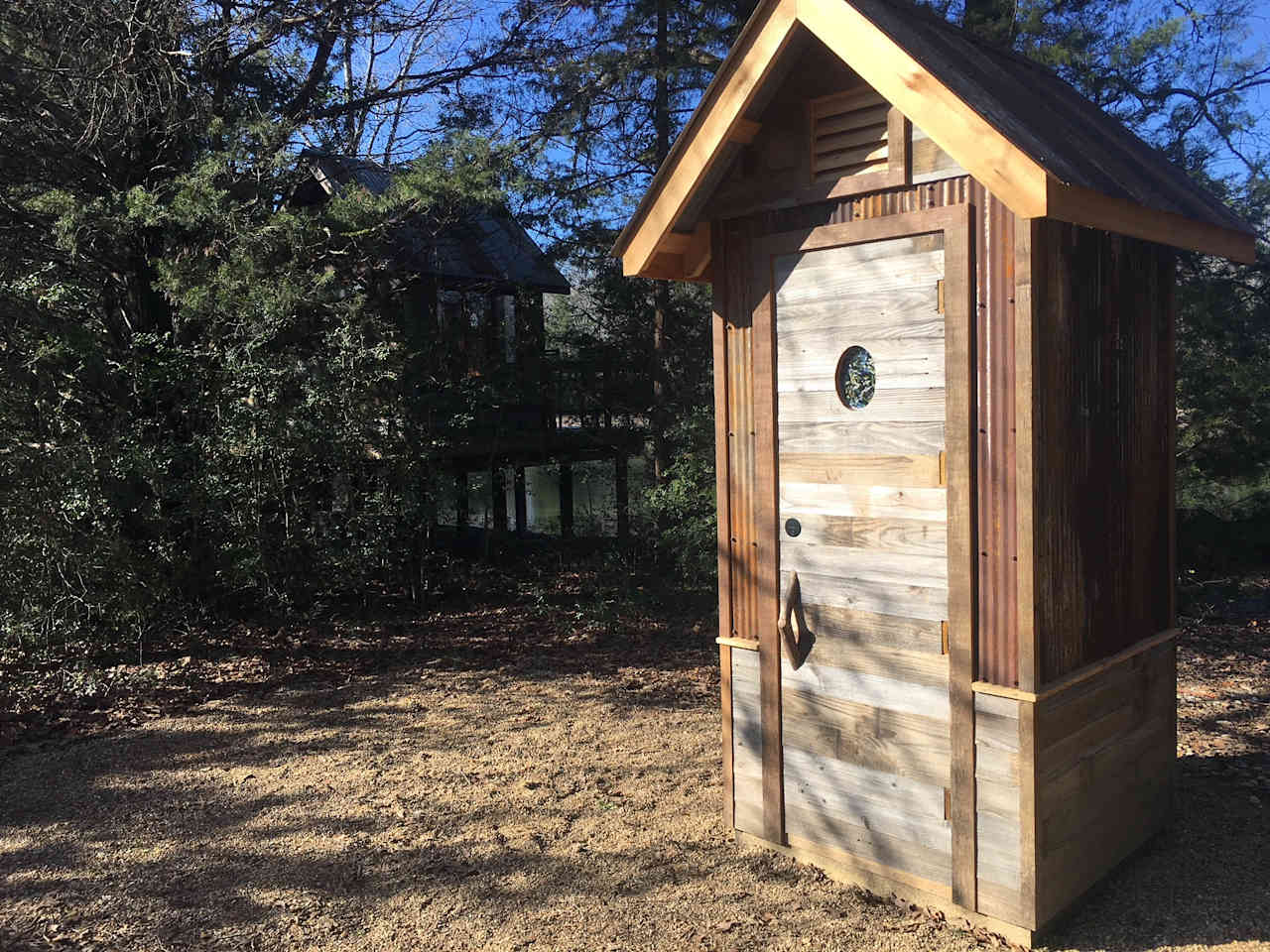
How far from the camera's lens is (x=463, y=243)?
1339cm

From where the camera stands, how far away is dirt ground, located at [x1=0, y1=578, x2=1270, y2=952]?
3.92m

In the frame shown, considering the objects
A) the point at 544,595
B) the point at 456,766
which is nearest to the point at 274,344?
the point at 544,595

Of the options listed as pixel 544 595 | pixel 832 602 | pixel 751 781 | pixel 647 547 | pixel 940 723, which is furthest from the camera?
pixel 647 547

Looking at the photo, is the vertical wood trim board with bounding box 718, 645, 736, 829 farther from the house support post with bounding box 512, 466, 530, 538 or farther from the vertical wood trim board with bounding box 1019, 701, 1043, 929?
the house support post with bounding box 512, 466, 530, 538

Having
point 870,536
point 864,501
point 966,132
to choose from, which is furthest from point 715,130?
point 870,536

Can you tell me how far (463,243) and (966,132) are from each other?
1084cm

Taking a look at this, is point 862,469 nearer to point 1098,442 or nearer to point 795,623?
point 795,623

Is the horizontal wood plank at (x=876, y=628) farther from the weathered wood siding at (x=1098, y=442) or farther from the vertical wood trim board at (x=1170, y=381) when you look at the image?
the vertical wood trim board at (x=1170, y=381)

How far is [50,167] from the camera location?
9.19 metres

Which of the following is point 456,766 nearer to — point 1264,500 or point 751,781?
point 751,781

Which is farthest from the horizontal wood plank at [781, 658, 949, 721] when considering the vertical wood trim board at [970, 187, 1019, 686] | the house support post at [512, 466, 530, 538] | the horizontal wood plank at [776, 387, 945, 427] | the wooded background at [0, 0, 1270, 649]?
the house support post at [512, 466, 530, 538]

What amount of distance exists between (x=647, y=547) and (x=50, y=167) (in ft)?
25.0

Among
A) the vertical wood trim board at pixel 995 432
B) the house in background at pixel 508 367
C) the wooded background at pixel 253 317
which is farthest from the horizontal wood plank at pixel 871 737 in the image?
the house in background at pixel 508 367

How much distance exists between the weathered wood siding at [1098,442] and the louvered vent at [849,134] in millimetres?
744
